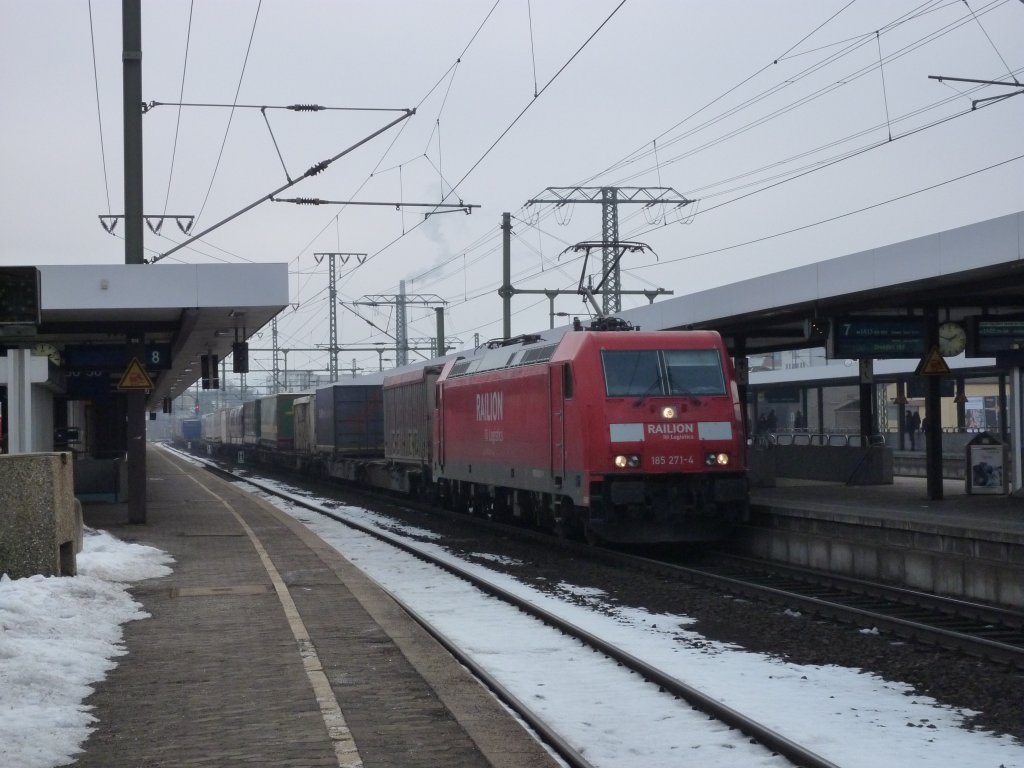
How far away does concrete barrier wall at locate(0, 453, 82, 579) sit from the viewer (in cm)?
1129

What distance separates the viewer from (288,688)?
25.6ft

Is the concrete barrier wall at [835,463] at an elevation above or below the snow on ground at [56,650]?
above

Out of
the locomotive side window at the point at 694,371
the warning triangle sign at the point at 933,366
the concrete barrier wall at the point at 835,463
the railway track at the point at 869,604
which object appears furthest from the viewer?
the concrete barrier wall at the point at 835,463

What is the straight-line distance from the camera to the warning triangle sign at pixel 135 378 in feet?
64.1

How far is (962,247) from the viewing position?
583 inches

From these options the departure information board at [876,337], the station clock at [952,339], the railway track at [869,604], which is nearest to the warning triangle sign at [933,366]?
the station clock at [952,339]

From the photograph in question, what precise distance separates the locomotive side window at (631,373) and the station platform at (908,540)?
244 centimetres

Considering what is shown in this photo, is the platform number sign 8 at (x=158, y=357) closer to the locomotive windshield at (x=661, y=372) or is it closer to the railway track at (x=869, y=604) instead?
the railway track at (x=869, y=604)

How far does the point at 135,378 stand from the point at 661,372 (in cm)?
841

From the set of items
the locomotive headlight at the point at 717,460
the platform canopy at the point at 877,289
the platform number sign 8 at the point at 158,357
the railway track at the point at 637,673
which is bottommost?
the railway track at the point at 637,673

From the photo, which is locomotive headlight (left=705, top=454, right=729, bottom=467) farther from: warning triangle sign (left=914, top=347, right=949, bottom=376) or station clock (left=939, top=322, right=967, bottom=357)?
station clock (left=939, top=322, right=967, bottom=357)

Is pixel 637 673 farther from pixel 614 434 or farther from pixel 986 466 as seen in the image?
pixel 986 466

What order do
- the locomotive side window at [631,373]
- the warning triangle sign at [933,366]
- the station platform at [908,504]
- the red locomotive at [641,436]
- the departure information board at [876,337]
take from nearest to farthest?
the station platform at [908,504], the red locomotive at [641,436], the locomotive side window at [631,373], the warning triangle sign at [933,366], the departure information board at [876,337]

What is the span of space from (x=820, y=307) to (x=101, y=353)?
12.7m
